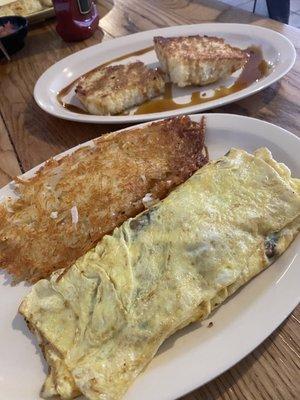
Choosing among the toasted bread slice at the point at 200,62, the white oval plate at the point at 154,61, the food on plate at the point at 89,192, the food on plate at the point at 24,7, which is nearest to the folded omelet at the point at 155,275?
the food on plate at the point at 89,192

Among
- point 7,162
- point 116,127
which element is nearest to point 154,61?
point 116,127

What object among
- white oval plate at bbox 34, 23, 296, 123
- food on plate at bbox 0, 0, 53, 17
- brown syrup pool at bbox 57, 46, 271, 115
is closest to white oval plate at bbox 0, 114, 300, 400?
white oval plate at bbox 34, 23, 296, 123

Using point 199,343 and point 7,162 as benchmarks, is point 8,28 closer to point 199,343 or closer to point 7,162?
point 7,162

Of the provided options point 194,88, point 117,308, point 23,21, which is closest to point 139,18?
point 23,21

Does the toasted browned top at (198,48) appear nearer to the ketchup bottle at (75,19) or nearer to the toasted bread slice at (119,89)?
the toasted bread slice at (119,89)

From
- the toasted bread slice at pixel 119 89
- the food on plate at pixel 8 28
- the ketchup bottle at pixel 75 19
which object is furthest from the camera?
the food on plate at pixel 8 28

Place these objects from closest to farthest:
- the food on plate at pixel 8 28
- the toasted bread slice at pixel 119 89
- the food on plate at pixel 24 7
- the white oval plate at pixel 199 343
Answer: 1. the white oval plate at pixel 199 343
2. the toasted bread slice at pixel 119 89
3. the food on plate at pixel 8 28
4. the food on plate at pixel 24 7

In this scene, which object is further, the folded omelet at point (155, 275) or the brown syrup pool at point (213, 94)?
Answer: the brown syrup pool at point (213, 94)

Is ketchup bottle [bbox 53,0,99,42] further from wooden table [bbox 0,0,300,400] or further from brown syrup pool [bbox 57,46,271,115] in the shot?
brown syrup pool [bbox 57,46,271,115]
